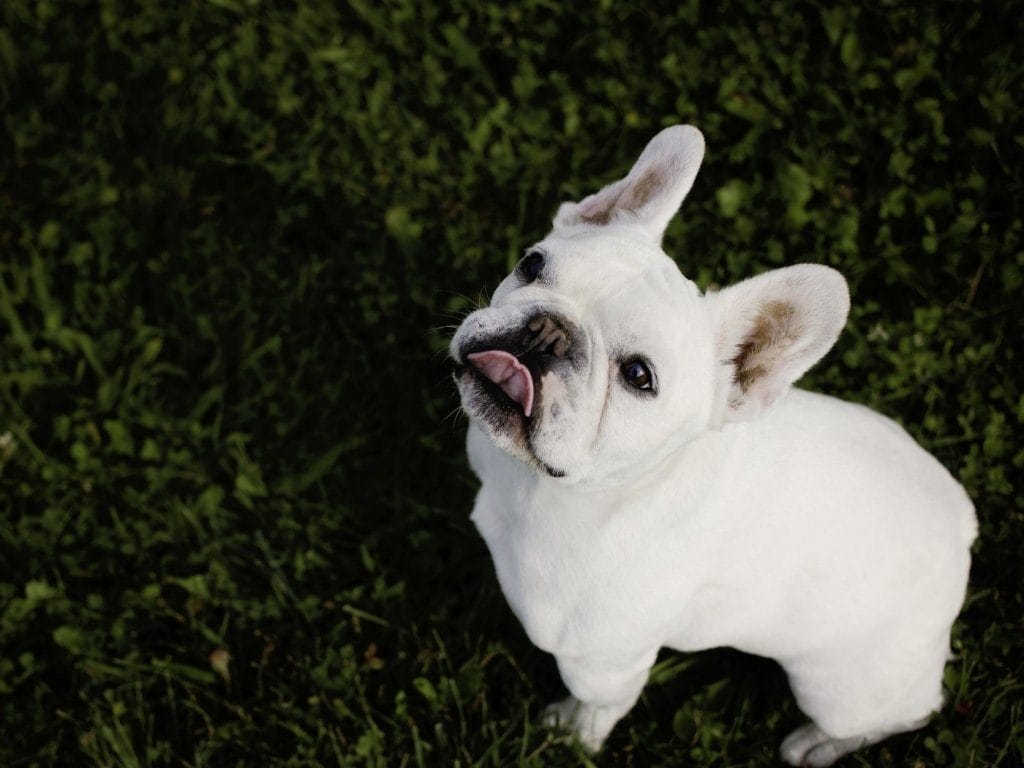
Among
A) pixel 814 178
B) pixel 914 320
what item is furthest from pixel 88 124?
pixel 914 320

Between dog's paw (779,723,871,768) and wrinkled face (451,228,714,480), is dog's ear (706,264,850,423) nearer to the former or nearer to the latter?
wrinkled face (451,228,714,480)

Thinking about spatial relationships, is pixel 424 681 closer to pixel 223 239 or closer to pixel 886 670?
pixel 886 670

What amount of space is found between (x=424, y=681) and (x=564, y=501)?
1504 millimetres

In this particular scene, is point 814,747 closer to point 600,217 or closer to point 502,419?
point 502,419

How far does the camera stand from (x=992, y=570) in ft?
13.3

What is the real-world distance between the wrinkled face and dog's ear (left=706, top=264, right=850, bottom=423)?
0.07 metres

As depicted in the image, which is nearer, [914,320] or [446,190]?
[914,320]

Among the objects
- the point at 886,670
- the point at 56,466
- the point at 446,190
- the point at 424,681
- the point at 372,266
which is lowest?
the point at 424,681

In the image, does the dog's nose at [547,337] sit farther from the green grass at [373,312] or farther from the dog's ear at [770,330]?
the green grass at [373,312]

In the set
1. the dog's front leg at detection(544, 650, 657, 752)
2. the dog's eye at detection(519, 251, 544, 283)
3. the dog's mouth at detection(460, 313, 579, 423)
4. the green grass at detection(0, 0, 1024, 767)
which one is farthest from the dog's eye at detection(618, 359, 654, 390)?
the green grass at detection(0, 0, 1024, 767)

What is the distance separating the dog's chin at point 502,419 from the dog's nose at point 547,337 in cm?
18

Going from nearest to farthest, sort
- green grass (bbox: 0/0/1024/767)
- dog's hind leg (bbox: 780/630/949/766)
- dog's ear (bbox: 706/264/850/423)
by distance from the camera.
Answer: dog's ear (bbox: 706/264/850/423), dog's hind leg (bbox: 780/630/949/766), green grass (bbox: 0/0/1024/767)

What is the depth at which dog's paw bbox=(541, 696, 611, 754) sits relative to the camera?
11.8ft

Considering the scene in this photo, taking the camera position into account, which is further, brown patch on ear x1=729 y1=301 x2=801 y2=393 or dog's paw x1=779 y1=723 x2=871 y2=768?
dog's paw x1=779 y1=723 x2=871 y2=768
